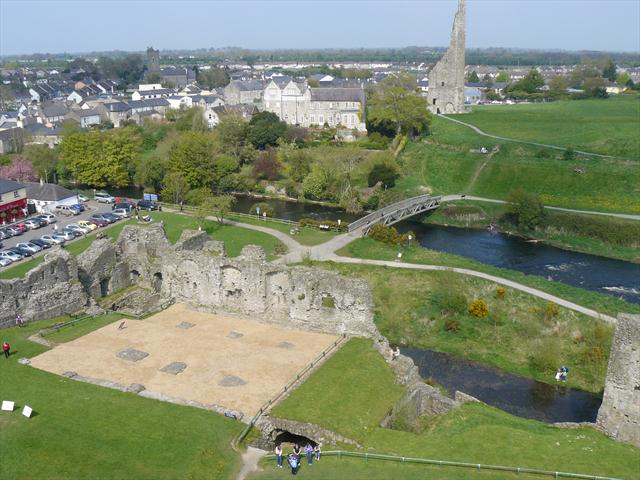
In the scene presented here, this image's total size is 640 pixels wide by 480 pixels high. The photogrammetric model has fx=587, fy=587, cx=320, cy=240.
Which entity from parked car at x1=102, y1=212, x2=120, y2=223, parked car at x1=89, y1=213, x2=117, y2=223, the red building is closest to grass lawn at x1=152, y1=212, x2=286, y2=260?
parked car at x1=102, y1=212, x2=120, y2=223

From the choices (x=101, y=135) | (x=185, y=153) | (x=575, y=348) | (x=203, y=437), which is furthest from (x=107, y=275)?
(x=101, y=135)

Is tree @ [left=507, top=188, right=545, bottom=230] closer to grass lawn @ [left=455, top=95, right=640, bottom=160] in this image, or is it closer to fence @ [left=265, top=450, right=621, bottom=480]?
grass lawn @ [left=455, top=95, right=640, bottom=160]

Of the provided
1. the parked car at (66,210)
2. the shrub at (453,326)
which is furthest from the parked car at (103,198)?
the shrub at (453,326)

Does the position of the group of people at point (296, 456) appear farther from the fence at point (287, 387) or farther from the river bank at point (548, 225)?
the river bank at point (548, 225)

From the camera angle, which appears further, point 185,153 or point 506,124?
point 506,124

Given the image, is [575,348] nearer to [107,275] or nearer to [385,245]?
[385,245]
